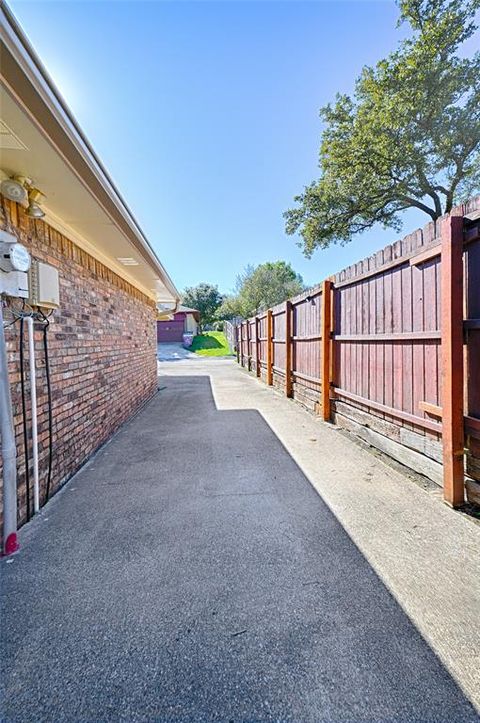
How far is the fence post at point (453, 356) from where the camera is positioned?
100 inches

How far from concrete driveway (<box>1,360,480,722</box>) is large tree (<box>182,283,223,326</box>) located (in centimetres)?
3554

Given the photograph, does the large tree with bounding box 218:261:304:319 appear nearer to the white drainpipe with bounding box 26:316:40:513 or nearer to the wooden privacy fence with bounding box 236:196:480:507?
the wooden privacy fence with bounding box 236:196:480:507

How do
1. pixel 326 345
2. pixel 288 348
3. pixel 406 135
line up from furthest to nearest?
pixel 406 135
pixel 288 348
pixel 326 345

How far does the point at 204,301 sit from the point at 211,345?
11734 millimetres

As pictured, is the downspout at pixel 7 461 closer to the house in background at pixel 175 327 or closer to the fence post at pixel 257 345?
the fence post at pixel 257 345

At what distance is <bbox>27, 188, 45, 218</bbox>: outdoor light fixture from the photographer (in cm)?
254

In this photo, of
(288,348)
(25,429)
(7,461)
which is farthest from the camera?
(288,348)

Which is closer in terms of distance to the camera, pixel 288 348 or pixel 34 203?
pixel 34 203

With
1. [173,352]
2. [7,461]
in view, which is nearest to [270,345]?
[7,461]

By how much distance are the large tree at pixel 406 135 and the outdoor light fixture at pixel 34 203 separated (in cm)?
1406

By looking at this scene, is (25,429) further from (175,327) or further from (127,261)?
(175,327)

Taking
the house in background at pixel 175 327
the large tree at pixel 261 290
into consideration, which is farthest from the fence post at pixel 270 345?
the house in background at pixel 175 327

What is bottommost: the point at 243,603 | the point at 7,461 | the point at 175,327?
the point at 243,603

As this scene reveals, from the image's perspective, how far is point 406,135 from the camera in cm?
1279
